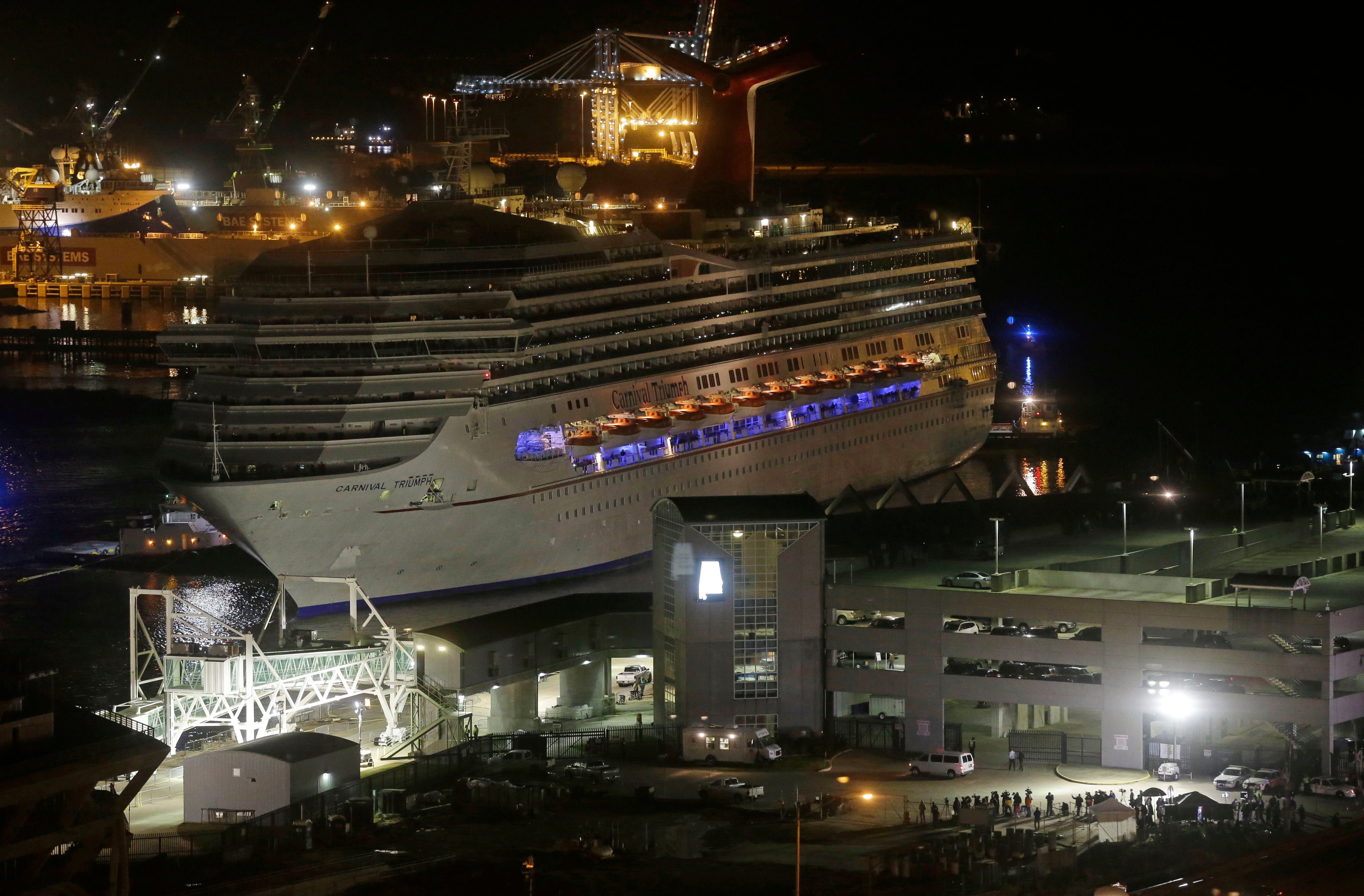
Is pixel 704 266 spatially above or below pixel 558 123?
below

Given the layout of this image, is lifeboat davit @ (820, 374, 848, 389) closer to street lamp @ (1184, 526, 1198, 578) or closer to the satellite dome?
the satellite dome

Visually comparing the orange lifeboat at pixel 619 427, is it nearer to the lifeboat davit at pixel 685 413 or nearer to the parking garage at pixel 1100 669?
the lifeboat davit at pixel 685 413

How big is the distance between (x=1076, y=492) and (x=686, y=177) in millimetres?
25836

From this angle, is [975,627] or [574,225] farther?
[574,225]

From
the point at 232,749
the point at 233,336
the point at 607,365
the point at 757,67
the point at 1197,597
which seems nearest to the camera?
the point at 232,749

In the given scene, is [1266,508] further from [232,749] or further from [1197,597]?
[232,749]

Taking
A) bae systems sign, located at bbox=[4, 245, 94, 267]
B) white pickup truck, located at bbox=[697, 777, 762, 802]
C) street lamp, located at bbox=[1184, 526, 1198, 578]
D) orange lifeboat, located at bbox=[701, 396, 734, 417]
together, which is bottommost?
white pickup truck, located at bbox=[697, 777, 762, 802]

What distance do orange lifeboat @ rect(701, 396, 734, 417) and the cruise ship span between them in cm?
6

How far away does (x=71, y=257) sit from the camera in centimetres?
13438

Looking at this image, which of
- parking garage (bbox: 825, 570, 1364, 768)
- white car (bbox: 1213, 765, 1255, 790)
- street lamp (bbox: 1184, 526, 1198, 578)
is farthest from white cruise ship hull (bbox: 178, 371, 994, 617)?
white car (bbox: 1213, 765, 1255, 790)

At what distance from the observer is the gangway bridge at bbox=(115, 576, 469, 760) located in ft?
92.5

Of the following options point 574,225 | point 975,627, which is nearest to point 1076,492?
point 574,225

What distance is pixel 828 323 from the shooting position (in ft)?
172

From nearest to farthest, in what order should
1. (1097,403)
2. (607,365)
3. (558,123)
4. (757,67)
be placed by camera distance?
1. (607,365)
2. (757,67)
3. (1097,403)
4. (558,123)
